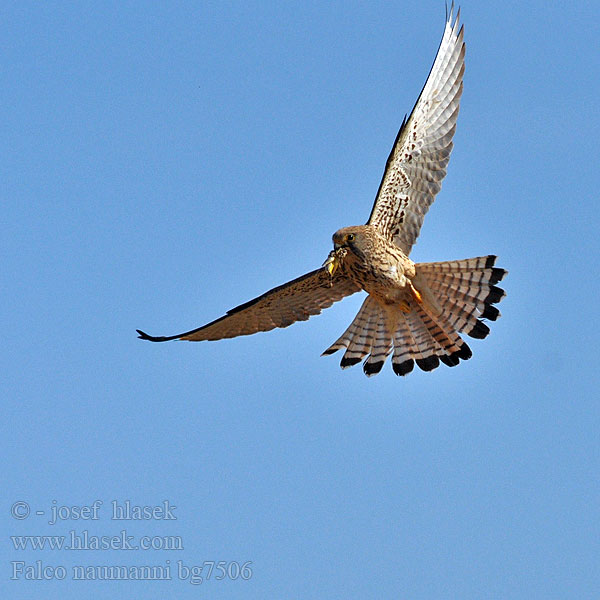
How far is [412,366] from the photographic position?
36.8 ft

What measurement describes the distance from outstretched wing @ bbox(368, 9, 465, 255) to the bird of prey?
0.5 inches

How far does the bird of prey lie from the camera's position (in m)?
10.5

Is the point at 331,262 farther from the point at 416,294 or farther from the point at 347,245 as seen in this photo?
the point at 416,294

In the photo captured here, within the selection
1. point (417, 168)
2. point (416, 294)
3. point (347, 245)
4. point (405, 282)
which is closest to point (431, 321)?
point (416, 294)

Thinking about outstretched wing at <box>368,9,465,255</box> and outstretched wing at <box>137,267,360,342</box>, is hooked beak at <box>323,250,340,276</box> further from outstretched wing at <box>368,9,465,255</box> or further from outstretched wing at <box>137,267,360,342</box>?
outstretched wing at <box>368,9,465,255</box>

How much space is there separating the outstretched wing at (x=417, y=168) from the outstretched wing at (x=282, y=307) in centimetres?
91

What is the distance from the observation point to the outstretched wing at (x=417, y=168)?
1087 centimetres

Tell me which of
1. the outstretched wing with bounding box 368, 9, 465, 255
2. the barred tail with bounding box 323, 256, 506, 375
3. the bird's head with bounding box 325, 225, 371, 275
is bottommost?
the barred tail with bounding box 323, 256, 506, 375

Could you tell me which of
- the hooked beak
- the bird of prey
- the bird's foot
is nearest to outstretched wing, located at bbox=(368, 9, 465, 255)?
the bird of prey

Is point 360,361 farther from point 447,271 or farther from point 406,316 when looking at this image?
point 447,271

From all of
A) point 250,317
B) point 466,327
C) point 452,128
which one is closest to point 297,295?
point 250,317

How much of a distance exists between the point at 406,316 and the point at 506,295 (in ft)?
4.22

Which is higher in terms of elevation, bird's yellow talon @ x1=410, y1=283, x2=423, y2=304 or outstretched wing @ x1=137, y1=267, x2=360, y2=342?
outstretched wing @ x1=137, y1=267, x2=360, y2=342

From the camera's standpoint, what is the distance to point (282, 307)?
1139cm
